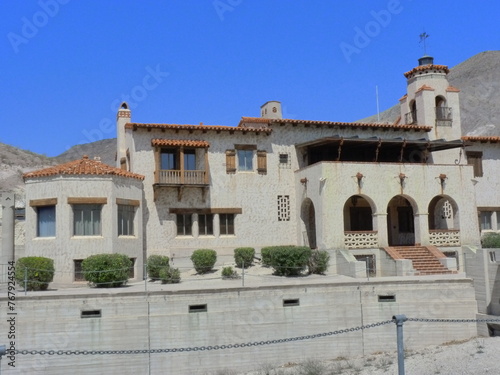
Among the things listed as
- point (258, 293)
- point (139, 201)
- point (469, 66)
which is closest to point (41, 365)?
point (258, 293)

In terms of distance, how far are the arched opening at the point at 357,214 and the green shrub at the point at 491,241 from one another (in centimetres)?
682

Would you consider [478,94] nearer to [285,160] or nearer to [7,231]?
[285,160]

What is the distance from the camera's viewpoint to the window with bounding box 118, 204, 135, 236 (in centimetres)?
2844

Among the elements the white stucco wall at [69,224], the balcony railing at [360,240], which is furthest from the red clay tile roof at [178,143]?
the balcony railing at [360,240]

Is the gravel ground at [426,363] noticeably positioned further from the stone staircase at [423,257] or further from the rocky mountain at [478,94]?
the rocky mountain at [478,94]

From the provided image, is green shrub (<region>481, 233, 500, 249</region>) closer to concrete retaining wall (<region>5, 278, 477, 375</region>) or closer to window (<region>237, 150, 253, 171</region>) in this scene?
concrete retaining wall (<region>5, 278, 477, 375</region>)

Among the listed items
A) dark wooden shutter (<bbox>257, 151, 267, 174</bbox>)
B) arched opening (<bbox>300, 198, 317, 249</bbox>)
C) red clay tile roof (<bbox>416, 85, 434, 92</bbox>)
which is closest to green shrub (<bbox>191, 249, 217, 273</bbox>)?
dark wooden shutter (<bbox>257, 151, 267, 174</bbox>)

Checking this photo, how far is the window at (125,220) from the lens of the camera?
2844cm

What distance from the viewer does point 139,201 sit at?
29.7 meters

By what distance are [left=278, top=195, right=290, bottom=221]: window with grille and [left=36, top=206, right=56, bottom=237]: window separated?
1326cm

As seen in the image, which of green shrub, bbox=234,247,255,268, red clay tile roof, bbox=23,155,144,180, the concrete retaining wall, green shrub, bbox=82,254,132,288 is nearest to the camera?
the concrete retaining wall

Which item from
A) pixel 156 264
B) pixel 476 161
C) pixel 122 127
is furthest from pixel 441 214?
pixel 122 127

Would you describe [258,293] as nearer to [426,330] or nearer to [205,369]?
[205,369]

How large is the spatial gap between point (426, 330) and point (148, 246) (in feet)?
50.1
